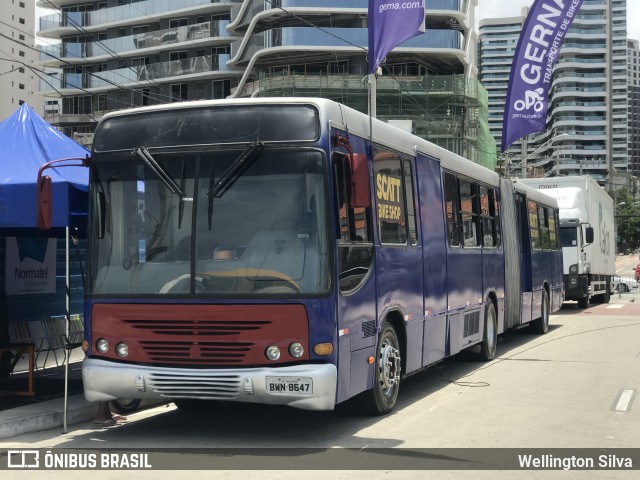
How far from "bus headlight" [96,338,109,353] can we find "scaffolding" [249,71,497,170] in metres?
44.2

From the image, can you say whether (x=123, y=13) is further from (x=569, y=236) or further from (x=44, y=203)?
(x=44, y=203)

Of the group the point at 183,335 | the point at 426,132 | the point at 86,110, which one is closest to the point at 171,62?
the point at 86,110

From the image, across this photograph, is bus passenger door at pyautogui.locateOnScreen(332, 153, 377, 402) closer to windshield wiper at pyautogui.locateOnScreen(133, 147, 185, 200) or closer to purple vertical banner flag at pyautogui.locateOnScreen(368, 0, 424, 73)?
windshield wiper at pyautogui.locateOnScreen(133, 147, 185, 200)

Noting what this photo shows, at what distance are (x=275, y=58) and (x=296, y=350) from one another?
161ft

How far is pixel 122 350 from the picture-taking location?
8.55 m

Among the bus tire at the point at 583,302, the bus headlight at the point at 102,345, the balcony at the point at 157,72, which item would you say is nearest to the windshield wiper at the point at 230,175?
the bus headlight at the point at 102,345

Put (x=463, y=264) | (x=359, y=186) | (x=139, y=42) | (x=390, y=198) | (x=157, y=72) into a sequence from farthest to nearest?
(x=139, y=42)
(x=157, y=72)
(x=463, y=264)
(x=390, y=198)
(x=359, y=186)

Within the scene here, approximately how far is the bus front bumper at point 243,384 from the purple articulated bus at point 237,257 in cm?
1

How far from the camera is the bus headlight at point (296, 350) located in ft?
26.7

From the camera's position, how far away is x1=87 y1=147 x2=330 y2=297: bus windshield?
8.23 meters

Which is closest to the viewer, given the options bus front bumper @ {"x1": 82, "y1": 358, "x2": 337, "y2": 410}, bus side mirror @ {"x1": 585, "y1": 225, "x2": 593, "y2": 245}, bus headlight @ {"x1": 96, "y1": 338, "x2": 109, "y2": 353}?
bus front bumper @ {"x1": 82, "y1": 358, "x2": 337, "y2": 410}

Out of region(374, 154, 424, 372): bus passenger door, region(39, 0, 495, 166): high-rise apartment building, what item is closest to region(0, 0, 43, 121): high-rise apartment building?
region(39, 0, 495, 166): high-rise apartment building

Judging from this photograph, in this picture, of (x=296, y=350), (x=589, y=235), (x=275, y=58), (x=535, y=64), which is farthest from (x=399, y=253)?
(x=275, y=58)

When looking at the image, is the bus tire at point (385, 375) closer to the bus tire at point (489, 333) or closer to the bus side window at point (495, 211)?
the bus tire at point (489, 333)
